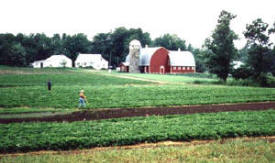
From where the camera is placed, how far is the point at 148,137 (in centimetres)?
1608

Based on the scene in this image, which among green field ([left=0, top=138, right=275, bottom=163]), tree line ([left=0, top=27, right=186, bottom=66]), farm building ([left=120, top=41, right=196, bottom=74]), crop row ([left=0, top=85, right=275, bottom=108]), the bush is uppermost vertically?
tree line ([left=0, top=27, right=186, bottom=66])

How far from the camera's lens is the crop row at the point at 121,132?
1492 centimetres

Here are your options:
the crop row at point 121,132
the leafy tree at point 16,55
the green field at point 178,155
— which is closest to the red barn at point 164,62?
the leafy tree at point 16,55

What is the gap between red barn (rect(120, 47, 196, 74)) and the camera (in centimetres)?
9600

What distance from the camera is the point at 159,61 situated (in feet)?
318

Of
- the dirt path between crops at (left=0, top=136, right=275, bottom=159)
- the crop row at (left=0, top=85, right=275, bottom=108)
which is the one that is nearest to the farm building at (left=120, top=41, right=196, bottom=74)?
the crop row at (left=0, top=85, right=275, bottom=108)

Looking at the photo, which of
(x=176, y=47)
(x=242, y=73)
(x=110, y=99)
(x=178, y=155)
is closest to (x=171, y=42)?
(x=176, y=47)

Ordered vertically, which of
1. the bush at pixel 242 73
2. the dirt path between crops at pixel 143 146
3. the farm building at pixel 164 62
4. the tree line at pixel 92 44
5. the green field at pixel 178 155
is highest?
the tree line at pixel 92 44

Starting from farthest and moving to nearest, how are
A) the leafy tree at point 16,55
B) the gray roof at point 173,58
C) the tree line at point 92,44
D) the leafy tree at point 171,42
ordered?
the leafy tree at point 171,42 → the tree line at point 92,44 → the leafy tree at point 16,55 → the gray roof at point 173,58

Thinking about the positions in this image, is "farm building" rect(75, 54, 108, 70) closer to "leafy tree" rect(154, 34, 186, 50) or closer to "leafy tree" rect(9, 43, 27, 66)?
"leafy tree" rect(9, 43, 27, 66)

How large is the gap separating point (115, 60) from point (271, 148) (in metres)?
132

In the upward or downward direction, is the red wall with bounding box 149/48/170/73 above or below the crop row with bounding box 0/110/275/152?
above

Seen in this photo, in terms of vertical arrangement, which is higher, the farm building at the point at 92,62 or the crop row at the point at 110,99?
the farm building at the point at 92,62

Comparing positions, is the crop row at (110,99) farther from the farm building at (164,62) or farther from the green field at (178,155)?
the farm building at (164,62)
